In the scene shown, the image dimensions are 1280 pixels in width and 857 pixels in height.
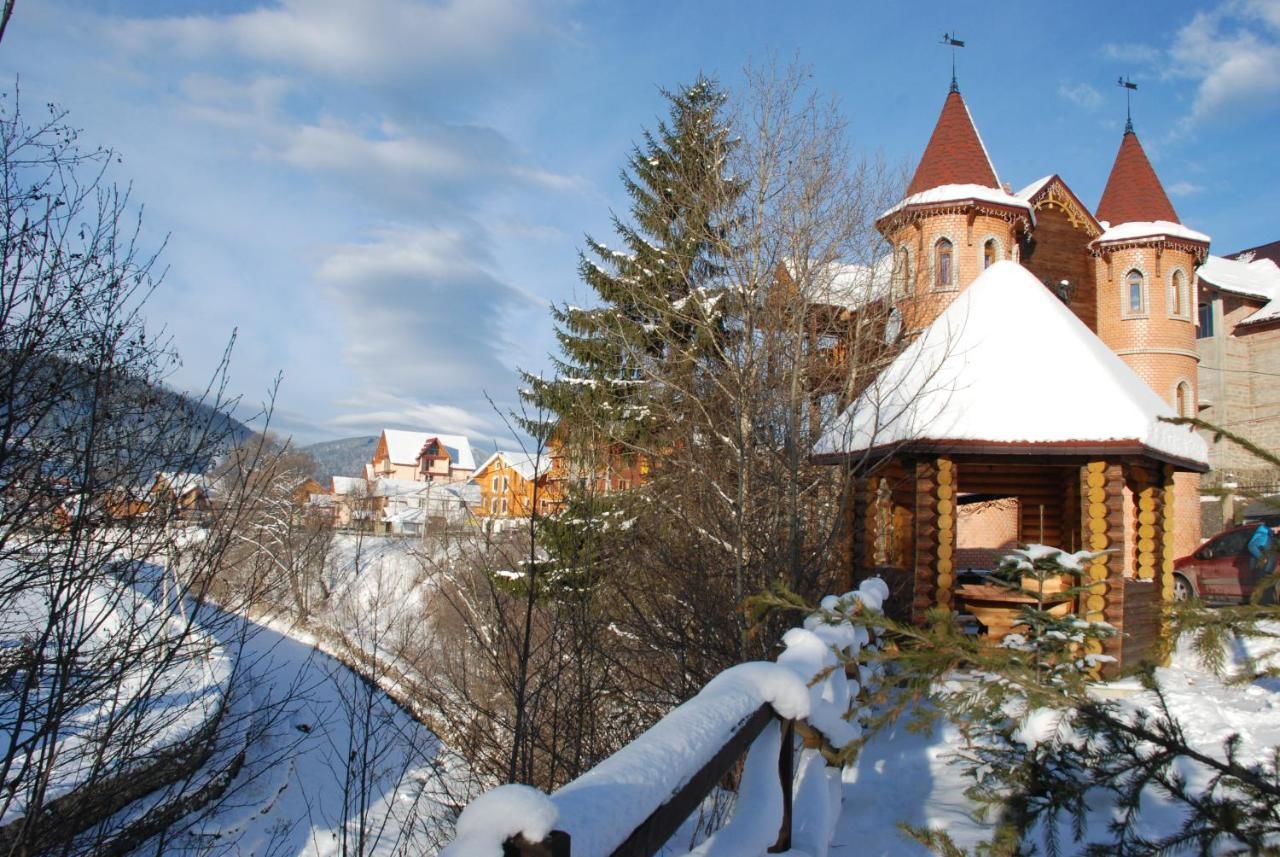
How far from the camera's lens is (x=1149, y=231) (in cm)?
2284

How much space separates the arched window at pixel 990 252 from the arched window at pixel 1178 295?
578 centimetres

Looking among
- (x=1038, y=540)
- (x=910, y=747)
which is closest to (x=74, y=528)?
(x=910, y=747)

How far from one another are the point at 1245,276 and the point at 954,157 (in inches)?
669

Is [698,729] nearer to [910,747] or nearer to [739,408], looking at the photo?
[910,747]

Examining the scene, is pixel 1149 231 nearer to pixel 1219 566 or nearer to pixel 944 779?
pixel 1219 566

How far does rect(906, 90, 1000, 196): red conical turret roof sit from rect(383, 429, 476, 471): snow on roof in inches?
2836

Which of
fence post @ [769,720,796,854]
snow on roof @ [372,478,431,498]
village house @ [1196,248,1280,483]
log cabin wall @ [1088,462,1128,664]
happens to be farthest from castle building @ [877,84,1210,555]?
snow on roof @ [372,478,431,498]

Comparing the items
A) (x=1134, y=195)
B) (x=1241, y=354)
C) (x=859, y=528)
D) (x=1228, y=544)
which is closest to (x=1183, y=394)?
(x=1134, y=195)

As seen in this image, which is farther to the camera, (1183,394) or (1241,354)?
(1241,354)

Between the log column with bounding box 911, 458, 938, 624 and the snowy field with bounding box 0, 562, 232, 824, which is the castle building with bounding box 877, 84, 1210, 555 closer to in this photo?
the log column with bounding box 911, 458, 938, 624

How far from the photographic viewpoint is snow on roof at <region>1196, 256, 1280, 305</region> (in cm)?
2962

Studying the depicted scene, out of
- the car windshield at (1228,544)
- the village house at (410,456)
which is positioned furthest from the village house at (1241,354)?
the village house at (410,456)

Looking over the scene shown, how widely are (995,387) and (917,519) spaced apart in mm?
1649

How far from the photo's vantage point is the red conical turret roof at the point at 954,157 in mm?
21500
